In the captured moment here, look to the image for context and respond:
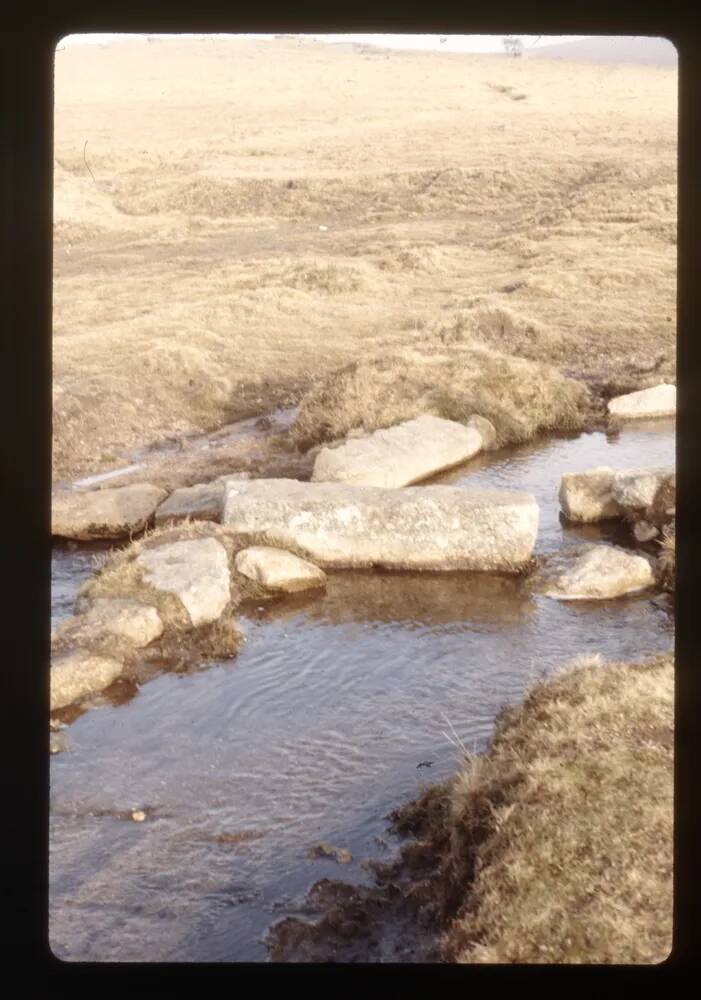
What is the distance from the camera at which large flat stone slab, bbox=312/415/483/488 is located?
37.8 ft

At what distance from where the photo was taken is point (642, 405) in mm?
14438

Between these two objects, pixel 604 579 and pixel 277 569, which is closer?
pixel 604 579

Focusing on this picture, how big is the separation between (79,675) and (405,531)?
330 cm

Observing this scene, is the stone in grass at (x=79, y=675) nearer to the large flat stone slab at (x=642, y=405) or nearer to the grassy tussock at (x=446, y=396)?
the grassy tussock at (x=446, y=396)

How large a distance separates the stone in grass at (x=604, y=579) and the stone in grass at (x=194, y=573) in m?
2.84

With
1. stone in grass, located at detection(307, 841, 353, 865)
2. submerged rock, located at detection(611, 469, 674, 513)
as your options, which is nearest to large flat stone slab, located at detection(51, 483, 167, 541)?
submerged rock, located at detection(611, 469, 674, 513)

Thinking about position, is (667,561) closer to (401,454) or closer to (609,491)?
(609,491)

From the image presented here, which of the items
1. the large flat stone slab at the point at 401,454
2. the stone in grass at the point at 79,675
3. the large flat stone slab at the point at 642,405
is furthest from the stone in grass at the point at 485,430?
the stone in grass at the point at 79,675

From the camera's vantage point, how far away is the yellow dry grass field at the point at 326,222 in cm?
1662

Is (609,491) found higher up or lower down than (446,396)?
lower down

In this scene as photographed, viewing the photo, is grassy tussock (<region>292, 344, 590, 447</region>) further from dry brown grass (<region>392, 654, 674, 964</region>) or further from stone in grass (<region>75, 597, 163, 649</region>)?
dry brown grass (<region>392, 654, 674, 964</region>)

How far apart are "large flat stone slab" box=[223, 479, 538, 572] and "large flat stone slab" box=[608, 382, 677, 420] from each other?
201 inches

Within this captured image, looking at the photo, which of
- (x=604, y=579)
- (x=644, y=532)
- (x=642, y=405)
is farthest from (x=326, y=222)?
(x=604, y=579)

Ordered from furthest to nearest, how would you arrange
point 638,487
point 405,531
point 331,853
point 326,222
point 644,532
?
point 326,222 → point 638,487 → point 644,532 → point 405,531 → point 331,853
